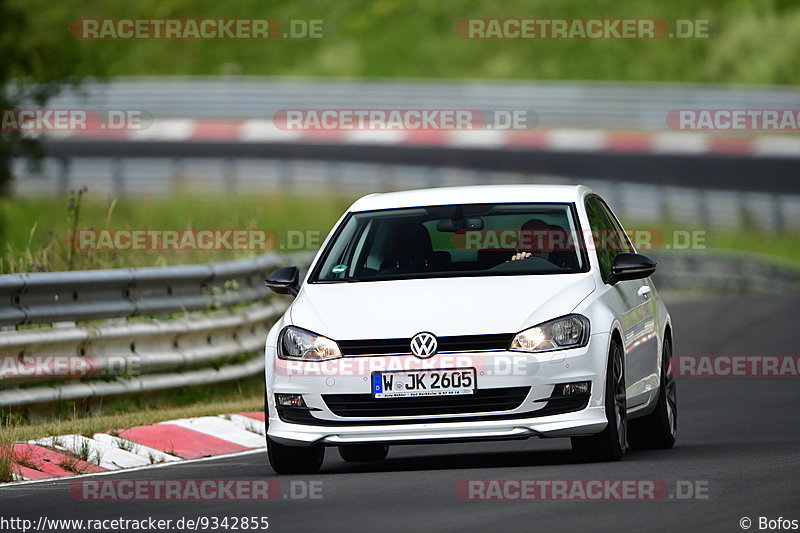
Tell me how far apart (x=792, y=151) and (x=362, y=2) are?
1035 inches

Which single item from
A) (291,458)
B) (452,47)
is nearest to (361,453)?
(291,458)

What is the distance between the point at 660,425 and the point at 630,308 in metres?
1.06

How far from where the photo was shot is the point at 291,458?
1023cm

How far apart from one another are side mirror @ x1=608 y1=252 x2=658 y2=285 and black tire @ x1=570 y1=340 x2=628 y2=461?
46 cm

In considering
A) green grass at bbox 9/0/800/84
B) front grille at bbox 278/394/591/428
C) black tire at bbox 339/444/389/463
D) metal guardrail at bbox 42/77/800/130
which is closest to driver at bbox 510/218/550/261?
front grille at bbox 278/394/591/428

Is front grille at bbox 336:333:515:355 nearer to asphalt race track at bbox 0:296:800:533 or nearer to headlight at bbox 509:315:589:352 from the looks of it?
headlight at bbox 509:315:589:352

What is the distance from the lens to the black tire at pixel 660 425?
11.5 metres

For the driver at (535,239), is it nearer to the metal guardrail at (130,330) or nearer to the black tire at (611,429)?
the black tire at (611,429)

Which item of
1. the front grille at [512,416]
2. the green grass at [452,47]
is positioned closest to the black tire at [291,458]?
the front grille at [512,416]

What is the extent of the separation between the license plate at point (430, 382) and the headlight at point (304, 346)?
356 millimetres

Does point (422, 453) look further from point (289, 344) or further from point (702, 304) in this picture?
point (702, 304)

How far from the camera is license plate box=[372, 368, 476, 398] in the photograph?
963 cm

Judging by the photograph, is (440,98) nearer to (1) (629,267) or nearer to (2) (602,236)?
(2) (602,236)

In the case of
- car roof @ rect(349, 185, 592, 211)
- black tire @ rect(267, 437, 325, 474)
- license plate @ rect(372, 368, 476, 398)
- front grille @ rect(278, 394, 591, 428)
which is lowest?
black tire @ rect(267, 437, 325, 474)
